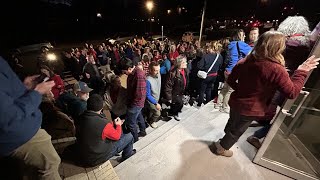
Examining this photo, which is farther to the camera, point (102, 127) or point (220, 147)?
point (220, 147)

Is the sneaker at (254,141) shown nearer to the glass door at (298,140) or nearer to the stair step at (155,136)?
the glass door at (298,140)

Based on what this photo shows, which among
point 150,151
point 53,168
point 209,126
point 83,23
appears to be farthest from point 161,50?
point 83,23

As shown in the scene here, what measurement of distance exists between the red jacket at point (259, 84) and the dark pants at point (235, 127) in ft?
0.33

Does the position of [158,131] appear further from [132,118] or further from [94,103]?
[94,103]

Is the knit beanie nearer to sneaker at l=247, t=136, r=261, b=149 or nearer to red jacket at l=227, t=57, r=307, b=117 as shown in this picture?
red jacket at l=227, t=57, r=307, b=117

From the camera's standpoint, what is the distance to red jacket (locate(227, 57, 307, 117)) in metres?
2.05

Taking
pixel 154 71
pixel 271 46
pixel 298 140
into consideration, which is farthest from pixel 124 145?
pixel 298 140

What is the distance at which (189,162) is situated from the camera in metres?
2.90

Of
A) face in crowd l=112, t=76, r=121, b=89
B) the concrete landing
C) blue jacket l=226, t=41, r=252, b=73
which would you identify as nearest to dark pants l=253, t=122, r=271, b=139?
the concrete landing

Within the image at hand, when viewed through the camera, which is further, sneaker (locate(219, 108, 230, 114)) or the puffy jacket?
the puffy jacket

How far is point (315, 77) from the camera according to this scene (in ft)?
8.72

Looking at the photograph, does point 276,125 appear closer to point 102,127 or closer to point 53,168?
point 102,127

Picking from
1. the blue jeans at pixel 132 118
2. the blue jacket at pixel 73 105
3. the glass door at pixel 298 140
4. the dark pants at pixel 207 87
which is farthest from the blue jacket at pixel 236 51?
the blue jacket at pixel 73 105

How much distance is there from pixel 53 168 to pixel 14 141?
2.10 feet
